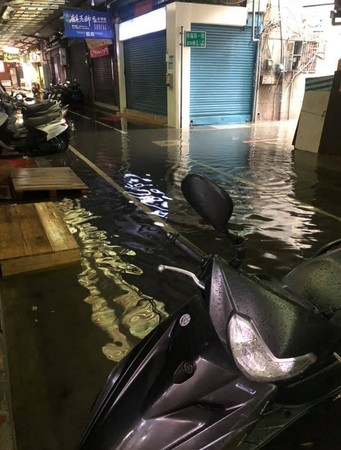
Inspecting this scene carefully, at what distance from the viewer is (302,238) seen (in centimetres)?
441

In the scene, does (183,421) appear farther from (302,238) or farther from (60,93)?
(60,93)

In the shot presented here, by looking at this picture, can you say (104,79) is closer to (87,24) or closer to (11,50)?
(87,24)

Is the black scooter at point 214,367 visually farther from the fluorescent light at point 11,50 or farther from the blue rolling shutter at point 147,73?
the fluorescent light at point 11,50

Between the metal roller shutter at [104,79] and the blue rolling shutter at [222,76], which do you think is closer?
the blue rolling shutter at [222,76]

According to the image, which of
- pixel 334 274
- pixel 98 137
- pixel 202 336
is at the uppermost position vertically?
pixel 202 336

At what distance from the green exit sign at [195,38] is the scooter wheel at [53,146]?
579 cm

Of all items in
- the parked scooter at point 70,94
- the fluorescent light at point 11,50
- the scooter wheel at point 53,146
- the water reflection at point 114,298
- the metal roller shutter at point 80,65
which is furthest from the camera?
the fluorescent light at point 11,50

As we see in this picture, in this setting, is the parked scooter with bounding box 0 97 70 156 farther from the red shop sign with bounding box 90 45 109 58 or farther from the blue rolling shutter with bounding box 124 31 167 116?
the red shop sign with bounding box 90 45 109 58

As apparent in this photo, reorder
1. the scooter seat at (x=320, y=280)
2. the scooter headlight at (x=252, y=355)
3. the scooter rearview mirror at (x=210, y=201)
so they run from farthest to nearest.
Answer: the scooter seat at (x=320, y=280), the scooter rearview mirror at (x=210, y=201), the scooter headlight at (x=252, y=355)

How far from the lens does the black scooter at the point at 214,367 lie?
1.22 meters

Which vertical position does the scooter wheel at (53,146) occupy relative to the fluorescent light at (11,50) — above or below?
below

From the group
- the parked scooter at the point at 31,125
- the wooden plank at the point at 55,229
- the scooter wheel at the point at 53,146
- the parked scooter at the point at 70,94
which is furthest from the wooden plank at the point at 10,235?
the parked scooter at the point at 70,94

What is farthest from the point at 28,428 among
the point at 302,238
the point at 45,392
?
the point at 302,238

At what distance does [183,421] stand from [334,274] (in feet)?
4.16
